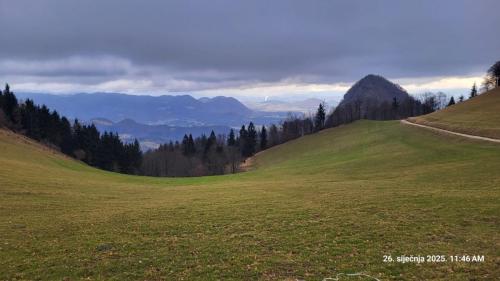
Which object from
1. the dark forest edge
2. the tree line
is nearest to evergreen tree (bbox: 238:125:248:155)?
the dark forest edge

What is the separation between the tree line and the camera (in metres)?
110

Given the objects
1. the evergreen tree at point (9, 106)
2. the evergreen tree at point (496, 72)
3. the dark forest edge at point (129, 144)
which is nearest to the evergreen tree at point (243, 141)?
the dark forest edge at point (129, 144)

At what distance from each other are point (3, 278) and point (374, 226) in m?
14.4

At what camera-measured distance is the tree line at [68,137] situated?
360 feet

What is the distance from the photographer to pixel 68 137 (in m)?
117

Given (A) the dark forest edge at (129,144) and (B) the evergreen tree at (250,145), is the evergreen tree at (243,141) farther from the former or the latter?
(B) the evergreen tree at (250,145)

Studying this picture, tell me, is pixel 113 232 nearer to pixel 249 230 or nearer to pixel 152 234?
pixel 152 234

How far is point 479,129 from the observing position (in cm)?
4962

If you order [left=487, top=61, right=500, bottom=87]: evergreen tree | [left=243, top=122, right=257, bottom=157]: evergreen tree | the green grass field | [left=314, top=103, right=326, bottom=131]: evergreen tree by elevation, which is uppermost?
[left=487, top=61, right=500, bottom=87]: evergreen tree

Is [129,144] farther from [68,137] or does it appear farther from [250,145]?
[250,145]

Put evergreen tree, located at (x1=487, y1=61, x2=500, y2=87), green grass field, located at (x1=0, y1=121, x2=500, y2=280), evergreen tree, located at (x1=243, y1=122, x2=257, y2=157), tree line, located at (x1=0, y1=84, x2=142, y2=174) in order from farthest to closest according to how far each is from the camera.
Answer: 1. evergreen tree, located at (x1=243, y1=122, x2=257, y2=157)
2. evergreen tree, located at (x1=487, y1=61, x2=500, y2=87)
3. tree line, located at (x1=0, y1=84, x2=142, y2=174)
4. green grass field, located at (x1=0, y1=121, x2=500, y2=280)

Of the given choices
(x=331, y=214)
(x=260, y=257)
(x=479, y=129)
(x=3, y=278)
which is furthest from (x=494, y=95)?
(x=3, y=278)

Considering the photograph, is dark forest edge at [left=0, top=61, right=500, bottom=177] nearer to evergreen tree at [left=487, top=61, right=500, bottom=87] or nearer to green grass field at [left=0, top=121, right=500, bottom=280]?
evergreen tree at [left=487, top=61, right=500, bottom=87]

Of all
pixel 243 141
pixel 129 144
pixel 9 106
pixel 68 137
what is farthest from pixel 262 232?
pixel 243 141
